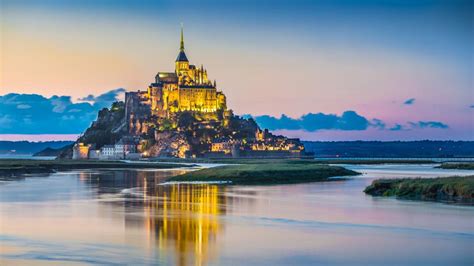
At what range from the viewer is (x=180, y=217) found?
84.9ft

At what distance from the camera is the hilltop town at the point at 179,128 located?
13100cm

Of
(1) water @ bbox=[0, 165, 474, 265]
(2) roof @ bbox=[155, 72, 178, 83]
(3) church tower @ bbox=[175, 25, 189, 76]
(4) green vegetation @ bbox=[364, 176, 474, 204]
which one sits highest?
(3) church tower @ bbox=[175, 25, 189, 76]

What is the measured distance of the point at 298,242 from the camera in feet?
65.3

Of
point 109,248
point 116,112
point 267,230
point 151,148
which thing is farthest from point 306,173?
point 116,112

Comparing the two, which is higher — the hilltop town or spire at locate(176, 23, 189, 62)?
spire at locate(176, 23, 189, 62)

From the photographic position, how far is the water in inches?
685

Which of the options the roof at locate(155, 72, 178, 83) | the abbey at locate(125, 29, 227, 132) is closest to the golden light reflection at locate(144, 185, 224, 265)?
the abbey at locate(125, 29, 227, 132)

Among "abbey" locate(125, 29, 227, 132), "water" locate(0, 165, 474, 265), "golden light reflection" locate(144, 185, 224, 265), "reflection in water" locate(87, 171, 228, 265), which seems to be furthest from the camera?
"abbey" locate(125, 29, 227, 132)

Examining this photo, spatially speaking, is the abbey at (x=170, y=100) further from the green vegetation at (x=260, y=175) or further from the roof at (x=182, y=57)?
the green vegetation at (x=260, y=175)

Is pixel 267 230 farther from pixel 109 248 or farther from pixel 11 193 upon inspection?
Result: pixel 11 193

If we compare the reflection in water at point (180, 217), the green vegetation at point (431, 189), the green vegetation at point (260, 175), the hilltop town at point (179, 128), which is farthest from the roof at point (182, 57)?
the green vegetation at point (431, 189)

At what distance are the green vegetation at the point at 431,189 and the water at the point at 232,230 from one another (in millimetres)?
1192

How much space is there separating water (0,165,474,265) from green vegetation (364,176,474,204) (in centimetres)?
119

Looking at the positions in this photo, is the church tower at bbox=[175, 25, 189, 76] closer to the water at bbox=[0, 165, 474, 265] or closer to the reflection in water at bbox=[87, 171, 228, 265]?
the reflection in water at bbox=[87, 171, 228, 265]
